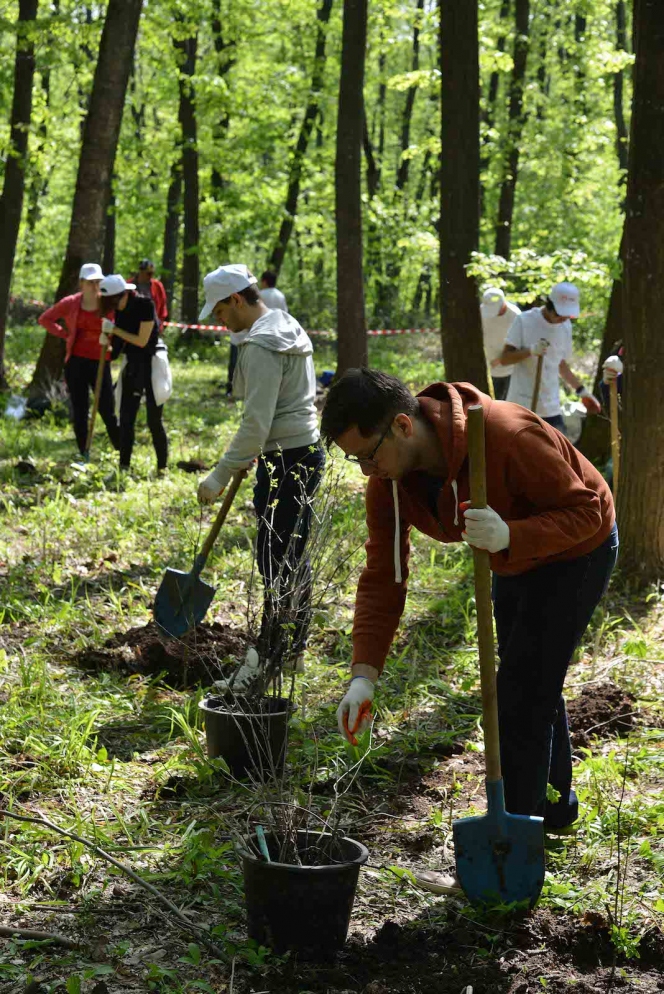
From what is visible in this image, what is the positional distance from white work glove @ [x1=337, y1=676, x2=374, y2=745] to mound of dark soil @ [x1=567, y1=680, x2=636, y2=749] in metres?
1.86

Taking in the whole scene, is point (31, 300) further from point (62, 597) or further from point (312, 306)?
point (62, 597)

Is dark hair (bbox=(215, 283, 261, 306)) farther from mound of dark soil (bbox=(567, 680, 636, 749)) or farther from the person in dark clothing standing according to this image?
the person in dark clothing standing

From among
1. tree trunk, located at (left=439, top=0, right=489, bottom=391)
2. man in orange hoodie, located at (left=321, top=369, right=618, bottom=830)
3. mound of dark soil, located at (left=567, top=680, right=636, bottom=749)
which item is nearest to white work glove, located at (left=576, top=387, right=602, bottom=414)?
tree trunk, located at (left=439, top=0, right=489, bottom=391)

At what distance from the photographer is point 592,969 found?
3094 millimetres

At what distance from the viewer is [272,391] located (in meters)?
5.12

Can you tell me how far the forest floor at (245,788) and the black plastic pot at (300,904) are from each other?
53 mm

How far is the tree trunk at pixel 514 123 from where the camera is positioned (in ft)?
58.7

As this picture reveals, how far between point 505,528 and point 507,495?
21cm

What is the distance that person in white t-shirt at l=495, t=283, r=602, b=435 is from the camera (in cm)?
826

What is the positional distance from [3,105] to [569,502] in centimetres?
1942

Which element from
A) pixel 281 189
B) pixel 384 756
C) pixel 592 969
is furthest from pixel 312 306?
pixel 592 969

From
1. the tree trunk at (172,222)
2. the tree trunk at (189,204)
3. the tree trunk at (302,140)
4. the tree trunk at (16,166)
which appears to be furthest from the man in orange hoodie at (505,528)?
the tree trunk at (172,222)

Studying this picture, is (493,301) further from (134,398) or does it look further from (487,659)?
(487,659)

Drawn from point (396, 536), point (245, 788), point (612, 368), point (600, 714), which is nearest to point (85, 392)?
point (612, 368)
